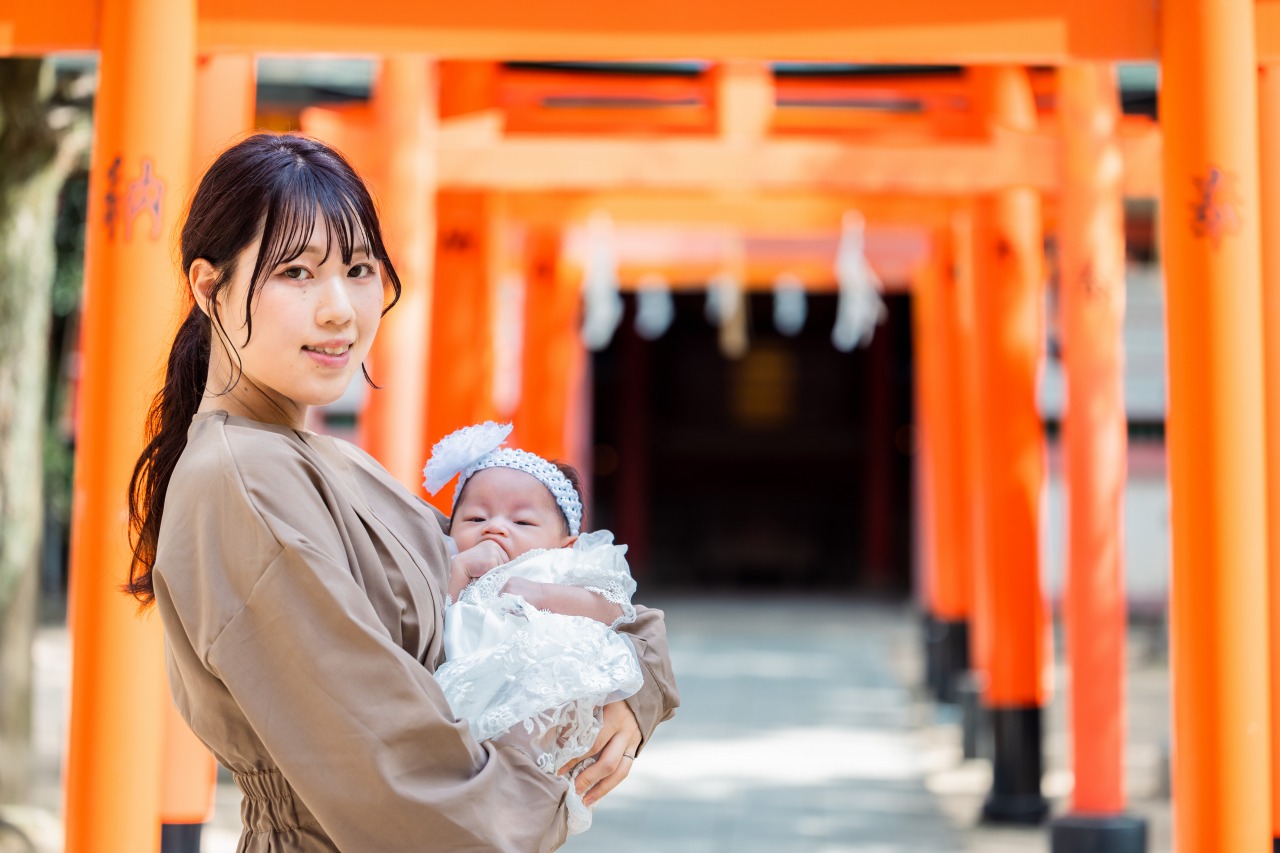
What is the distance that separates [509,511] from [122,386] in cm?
134

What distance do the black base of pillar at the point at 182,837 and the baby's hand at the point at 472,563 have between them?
7.29ft

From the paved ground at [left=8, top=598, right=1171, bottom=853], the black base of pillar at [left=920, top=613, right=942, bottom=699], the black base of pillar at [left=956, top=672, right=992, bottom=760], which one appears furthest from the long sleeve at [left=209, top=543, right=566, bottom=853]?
the black base of pillar at [left=920, top=613, right=942, bottom=699]

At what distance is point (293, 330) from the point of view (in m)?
1.37

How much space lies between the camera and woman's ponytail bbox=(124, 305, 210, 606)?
58.0 inches

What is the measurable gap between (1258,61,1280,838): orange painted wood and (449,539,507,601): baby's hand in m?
2.28

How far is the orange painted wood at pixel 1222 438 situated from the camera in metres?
3.04

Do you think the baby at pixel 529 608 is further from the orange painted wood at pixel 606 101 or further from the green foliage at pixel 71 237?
the green foliage at pixel 71 237

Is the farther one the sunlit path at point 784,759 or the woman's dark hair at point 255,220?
the sunlit path at point 784,759

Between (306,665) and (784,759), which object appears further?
(784,759)

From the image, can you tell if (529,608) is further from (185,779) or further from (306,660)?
(185,779)

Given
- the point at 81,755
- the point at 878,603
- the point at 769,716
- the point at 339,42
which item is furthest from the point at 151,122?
the point at 878,603

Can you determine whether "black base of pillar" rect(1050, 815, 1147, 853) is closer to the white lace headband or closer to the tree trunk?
the white lace headband

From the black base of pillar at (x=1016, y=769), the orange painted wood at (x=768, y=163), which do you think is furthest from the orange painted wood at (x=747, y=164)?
the black base of pillar at (x=1016, y=769)

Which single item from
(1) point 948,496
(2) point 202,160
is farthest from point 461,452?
(1) point 948,496
